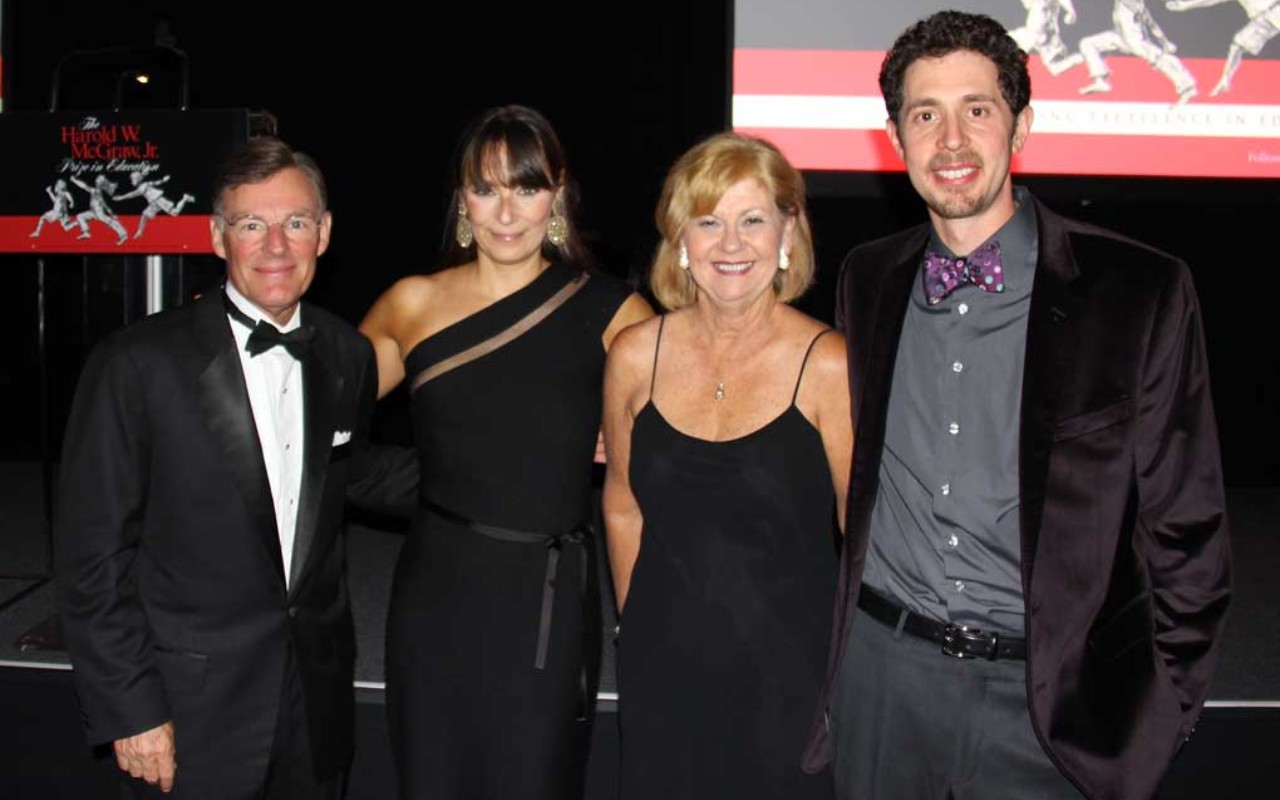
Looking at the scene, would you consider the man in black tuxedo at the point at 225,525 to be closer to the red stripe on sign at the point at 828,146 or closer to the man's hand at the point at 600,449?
the man's hand at the point at 600,449

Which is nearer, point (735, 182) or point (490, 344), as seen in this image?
point (735, 182)

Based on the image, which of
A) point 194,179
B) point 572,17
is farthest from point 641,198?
point 194,179

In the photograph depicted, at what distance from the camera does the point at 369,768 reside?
10.9ft

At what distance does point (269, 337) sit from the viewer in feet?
6.72

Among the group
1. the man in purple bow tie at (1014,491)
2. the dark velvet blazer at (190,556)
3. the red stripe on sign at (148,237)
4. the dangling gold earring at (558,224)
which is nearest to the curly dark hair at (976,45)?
the man in purple bow tie at (1014,491)

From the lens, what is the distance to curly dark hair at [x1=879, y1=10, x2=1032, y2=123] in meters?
1.96

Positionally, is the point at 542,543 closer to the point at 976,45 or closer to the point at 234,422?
the point at 234,422

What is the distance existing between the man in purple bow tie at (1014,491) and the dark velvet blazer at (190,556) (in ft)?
3.31

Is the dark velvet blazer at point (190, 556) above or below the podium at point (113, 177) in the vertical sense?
below

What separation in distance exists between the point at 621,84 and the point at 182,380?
13.9 feet

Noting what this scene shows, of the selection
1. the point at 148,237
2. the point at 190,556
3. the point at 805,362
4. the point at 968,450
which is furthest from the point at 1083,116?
the point at 190,556

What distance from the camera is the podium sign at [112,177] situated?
3402mm

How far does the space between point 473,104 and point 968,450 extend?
4.62 metres

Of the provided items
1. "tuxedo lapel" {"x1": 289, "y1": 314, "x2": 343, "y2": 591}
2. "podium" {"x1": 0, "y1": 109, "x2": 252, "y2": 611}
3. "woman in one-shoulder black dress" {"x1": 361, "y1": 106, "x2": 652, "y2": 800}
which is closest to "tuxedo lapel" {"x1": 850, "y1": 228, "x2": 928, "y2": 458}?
"woman in one-shoulder black dress" {"x1": 361, "y1": 106, "x2": 652, "y2": 800}
